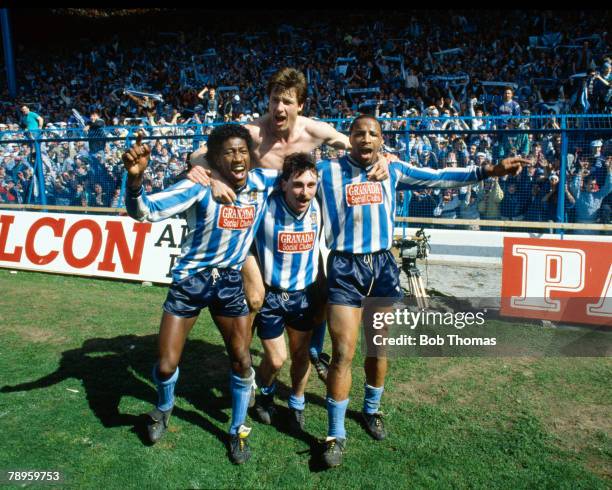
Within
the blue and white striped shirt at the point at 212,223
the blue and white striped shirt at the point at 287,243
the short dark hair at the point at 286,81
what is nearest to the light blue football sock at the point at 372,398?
the blue and white striped shirt at the point at 287,243

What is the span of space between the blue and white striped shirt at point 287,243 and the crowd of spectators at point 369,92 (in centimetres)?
514

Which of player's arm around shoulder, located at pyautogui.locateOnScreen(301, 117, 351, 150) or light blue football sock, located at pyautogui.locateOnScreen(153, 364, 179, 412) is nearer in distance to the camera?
light blue football sock, located at pyautogui.locateOnScreen(153, 364, 179, 412)

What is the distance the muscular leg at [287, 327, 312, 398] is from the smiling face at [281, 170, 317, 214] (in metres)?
0.95

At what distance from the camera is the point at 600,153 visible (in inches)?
317

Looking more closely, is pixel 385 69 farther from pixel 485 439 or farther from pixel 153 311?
pixel 485 439

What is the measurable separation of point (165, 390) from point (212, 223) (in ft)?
4.15

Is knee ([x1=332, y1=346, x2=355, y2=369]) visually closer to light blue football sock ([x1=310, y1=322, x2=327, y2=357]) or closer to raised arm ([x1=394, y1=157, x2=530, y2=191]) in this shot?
raised arm ([x1=394, y1=157, x2=530, y2=191])

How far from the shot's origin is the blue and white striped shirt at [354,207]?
4004 millimetres

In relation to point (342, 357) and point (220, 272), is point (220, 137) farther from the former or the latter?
point (342, 357)

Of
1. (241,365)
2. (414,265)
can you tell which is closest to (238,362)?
(241,365)

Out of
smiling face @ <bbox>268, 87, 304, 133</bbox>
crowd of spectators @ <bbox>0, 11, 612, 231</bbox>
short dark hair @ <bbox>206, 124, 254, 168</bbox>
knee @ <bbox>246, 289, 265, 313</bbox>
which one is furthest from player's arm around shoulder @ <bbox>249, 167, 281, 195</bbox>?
crowd of spectators @ <bbox>0, 11, 612, 231</bbox>

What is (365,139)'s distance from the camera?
3918mm
